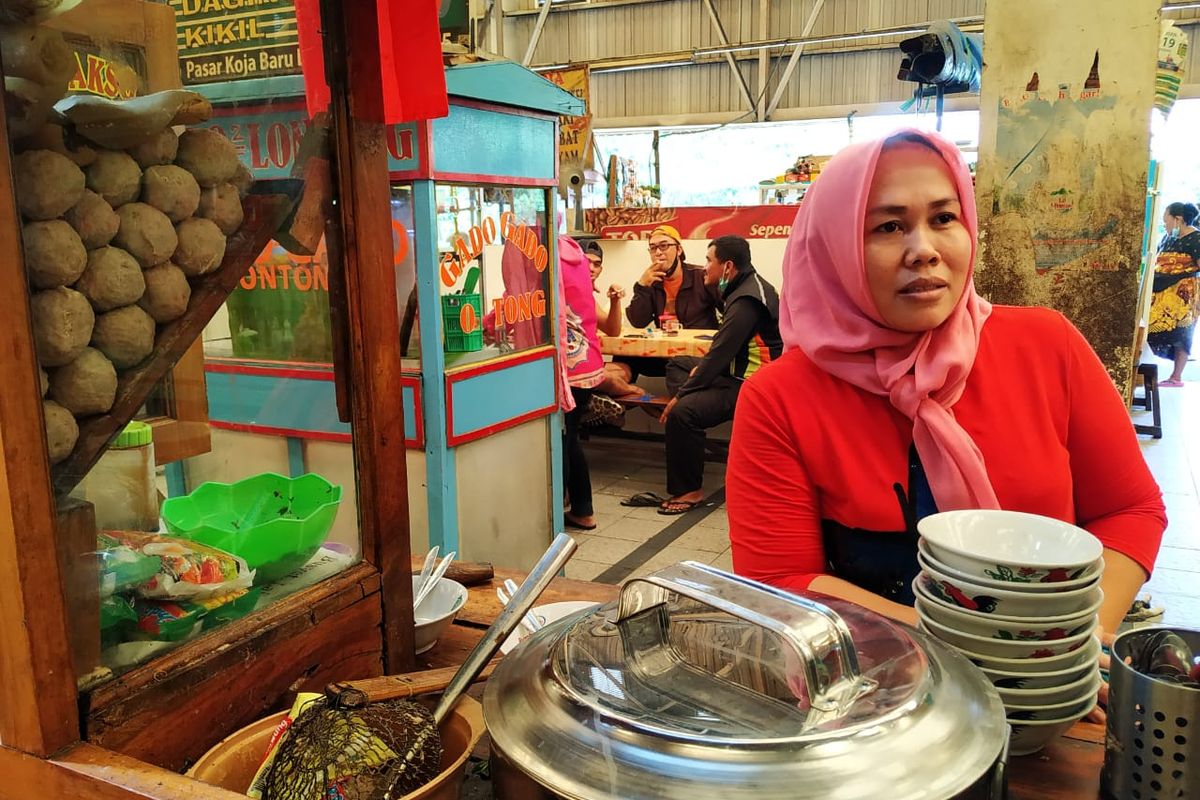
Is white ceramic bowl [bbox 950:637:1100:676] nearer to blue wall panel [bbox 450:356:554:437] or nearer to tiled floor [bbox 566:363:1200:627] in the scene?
blue wall panel [bbox 450:356:554:437]

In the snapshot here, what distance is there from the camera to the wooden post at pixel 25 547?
0.72 metres

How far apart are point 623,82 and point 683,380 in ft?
28.8

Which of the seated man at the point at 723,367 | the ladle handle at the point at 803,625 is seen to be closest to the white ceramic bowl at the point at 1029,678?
the ladle handle at the point at 803,625

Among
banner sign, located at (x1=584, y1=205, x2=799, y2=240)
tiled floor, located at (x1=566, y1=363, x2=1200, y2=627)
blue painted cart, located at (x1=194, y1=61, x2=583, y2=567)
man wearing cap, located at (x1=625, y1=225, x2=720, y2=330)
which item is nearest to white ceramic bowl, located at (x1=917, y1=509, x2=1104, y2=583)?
blue painted cart, located at (x1=194, y1=61, x2=583, y2=567)

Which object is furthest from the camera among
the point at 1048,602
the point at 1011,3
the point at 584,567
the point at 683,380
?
the point at 683,380

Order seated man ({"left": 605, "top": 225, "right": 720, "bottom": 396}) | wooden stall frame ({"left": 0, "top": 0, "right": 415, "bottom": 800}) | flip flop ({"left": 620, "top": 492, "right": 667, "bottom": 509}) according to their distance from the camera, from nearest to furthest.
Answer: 1. wooden stall frame ({"left": 0, "top": 0, "right": 415, "bottom": 800})
2. flip flop ({"left": 620, "top": 492, "right": 667, "bottom": 509})
3. seated man ({"left": 605, "top": 225, "right": 720, "bottom": 396})

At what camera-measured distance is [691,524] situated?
4.91 metres

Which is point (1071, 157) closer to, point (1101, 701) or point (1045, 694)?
point (1101, 701)

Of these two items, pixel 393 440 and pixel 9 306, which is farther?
pixel 393 440

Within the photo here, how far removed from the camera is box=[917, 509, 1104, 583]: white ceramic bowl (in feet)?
3.05

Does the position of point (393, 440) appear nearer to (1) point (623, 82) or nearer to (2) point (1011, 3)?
(2) point (1011, 3)

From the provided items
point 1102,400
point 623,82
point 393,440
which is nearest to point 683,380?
point 1102,400

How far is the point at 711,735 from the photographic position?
2.13 ft

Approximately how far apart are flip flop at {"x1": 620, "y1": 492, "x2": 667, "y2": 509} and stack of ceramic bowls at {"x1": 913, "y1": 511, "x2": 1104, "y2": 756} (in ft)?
14.1
